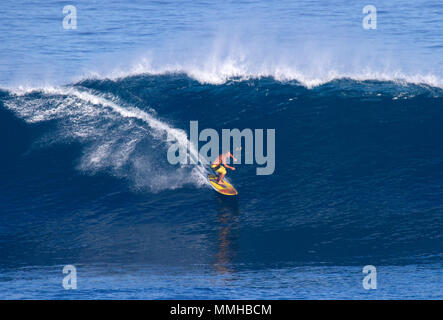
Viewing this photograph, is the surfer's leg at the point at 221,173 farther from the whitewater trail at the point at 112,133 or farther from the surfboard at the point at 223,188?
the whitewater trail at the point at 112,133

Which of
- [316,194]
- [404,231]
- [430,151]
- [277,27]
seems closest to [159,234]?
[316,194]

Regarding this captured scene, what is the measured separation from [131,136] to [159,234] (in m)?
4.17

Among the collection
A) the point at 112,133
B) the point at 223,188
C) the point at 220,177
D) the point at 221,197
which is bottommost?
the point at 221,197

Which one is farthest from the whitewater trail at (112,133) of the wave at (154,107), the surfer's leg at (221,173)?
the surfer's leg at (221,173)

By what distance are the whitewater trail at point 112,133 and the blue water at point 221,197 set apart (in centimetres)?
4

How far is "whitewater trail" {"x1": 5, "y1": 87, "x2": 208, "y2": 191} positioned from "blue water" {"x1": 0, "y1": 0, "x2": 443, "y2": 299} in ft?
0.15

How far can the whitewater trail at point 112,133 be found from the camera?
603 inches

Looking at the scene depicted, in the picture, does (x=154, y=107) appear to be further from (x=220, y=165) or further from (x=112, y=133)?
(x=220, y=165)

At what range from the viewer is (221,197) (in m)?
14.2

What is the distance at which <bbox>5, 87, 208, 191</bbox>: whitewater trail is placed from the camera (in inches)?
603

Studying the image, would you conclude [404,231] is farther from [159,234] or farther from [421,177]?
[159,234]

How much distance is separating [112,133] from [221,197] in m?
4.17

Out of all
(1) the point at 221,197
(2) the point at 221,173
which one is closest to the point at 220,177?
(2) the point at 221,173

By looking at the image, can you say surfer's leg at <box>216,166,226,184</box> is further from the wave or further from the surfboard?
the wave
